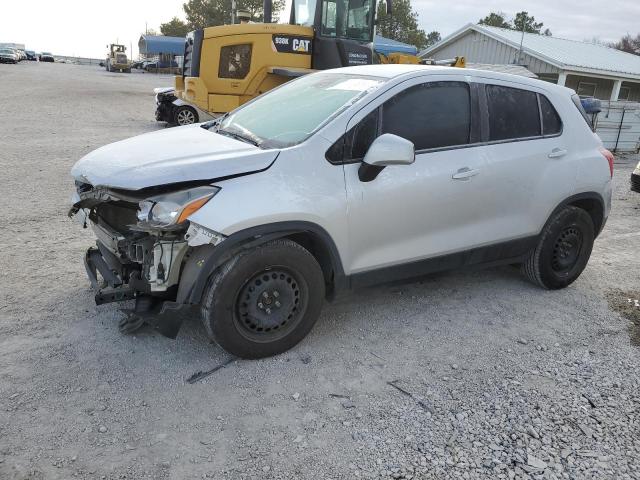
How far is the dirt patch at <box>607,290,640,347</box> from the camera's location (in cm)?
427

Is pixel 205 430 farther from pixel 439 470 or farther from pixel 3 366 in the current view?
pixel 3 366

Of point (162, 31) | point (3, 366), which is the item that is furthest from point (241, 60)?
point (162, 31)

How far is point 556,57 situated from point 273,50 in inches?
645

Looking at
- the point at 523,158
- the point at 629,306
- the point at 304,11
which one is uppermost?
the point at 304,11

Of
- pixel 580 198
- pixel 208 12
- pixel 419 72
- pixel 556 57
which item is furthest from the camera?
pixel 208 12

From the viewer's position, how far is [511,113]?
4.38 meters

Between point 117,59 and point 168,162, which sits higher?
point 117,59

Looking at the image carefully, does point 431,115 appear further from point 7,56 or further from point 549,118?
point 7,56

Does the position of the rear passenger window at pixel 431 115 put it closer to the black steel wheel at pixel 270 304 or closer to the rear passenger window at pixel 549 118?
the rear passenger window at pixel 549 118

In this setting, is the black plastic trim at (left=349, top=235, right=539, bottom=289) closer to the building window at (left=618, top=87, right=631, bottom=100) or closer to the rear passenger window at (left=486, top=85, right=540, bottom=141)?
the rear passenger window at (left=486, top=85, right=540, bottom=141)

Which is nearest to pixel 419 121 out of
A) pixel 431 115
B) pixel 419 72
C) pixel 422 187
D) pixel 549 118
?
pixel 431 115

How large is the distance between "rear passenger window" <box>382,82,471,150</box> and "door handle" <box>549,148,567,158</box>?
3.07 feet

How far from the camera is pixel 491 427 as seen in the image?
2.99m

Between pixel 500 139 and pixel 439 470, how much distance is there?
2688 millimetres
